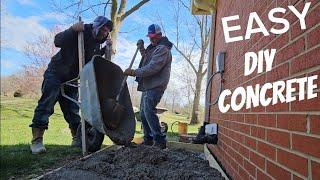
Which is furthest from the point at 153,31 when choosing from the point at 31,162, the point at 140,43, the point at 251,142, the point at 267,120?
the point at 267,120

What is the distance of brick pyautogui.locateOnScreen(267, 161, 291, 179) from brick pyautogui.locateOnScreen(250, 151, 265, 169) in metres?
0.12

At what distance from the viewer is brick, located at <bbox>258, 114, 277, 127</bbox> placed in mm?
1746

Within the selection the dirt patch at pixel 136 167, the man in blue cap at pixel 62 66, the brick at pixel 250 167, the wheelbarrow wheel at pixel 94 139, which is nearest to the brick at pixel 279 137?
the brick at pixel 250 167

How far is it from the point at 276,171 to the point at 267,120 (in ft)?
1.00

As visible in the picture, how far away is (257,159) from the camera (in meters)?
2.03

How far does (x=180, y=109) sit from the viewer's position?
160 ft

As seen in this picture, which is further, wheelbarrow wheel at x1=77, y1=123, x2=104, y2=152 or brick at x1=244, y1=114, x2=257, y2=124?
wheelbarrow wheel at x1=77, y1=123, x2=104, y2=152

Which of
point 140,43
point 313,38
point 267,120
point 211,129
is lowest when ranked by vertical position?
point 211,129

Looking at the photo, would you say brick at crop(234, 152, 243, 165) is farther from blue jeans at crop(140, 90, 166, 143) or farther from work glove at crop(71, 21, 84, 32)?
work glove at crop(71, 21, 84, 32)

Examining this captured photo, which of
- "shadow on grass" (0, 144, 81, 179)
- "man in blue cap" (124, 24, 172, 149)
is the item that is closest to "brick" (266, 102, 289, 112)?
"shadow on grass" (0, 144, 81, 179)

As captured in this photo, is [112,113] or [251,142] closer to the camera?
[251,142]

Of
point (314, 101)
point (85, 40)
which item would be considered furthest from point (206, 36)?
point (314, 101)

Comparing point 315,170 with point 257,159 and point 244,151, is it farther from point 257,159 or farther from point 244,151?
point 244,151

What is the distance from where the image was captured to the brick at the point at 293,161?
129 cm
